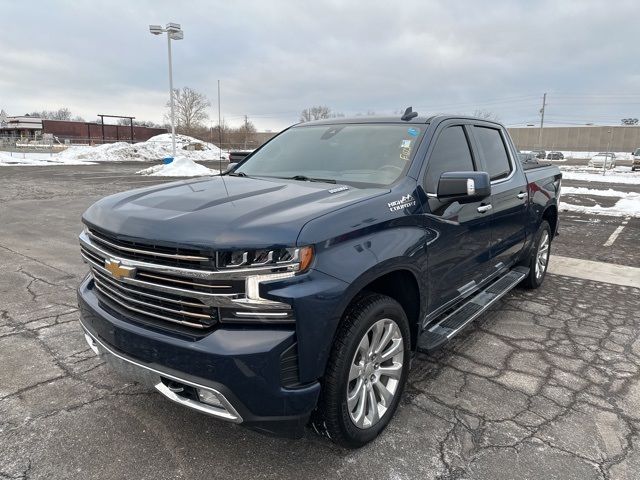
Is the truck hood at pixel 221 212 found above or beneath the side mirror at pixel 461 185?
beneath

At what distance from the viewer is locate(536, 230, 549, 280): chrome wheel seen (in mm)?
5472

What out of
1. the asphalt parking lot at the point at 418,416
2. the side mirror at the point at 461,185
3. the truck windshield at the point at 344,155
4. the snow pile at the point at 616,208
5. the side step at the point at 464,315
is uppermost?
the truck windshield at the point at 344,155

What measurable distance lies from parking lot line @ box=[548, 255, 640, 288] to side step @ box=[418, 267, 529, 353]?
1.86m

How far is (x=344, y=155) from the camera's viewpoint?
138 inches

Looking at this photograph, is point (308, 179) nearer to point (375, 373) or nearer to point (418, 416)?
point (375, 373)

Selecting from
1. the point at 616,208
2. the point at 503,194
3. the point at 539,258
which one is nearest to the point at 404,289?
the point at 503,194

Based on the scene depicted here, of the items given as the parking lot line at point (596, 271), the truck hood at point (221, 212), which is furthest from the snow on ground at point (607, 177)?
the truck hood at point (221, 212)

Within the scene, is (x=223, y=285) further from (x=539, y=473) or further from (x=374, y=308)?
(x=539, y=473)

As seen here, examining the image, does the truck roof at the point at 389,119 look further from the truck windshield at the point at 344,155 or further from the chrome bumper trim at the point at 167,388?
the chrome bumper trim at the point at 167,388

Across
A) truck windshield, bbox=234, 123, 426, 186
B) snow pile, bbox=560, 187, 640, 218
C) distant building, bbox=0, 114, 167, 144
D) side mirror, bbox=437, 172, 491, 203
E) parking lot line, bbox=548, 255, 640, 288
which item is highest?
distant building, bbox=0, 114, 167, 144

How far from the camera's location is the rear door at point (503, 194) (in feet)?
13.5

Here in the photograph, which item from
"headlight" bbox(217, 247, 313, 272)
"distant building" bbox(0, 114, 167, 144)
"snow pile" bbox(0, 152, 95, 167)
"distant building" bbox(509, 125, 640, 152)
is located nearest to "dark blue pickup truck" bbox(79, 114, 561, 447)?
"headlight" bbox(217, 247, 313, 272)

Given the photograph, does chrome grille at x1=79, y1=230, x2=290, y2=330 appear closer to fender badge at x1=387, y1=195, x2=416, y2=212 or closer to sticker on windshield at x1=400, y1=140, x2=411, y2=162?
fender badge at x1=387, y1=195, x2=416, y2=212

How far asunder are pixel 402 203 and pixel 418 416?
4.38 feet
